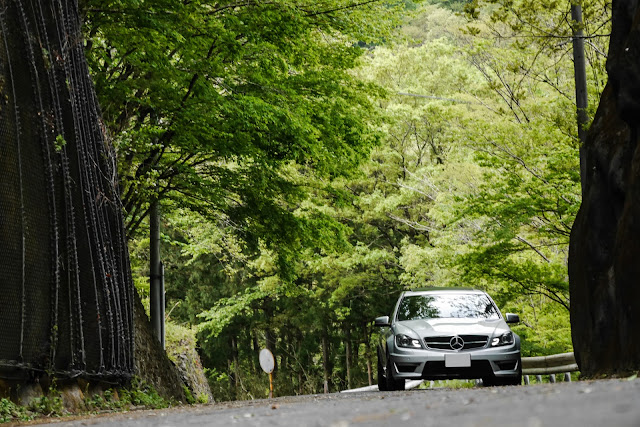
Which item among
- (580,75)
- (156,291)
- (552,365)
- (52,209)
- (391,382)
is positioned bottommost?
(552,365)

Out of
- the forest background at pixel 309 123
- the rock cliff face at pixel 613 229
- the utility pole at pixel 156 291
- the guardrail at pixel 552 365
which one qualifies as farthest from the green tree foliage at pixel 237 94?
the guardrail at pixel 552 365

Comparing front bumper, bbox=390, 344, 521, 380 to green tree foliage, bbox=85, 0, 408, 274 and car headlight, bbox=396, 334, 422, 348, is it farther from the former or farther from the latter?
green tree foliage, bbox=85, 0, 408, 274

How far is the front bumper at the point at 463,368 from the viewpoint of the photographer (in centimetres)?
1114

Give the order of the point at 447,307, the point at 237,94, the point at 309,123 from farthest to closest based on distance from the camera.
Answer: the point at 309,123 < the point at 237,94 < the point at 447,307

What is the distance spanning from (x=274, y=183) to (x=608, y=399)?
1291 centimetres

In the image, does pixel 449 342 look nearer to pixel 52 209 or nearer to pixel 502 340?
pixel 502 340

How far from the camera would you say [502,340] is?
11.4 m

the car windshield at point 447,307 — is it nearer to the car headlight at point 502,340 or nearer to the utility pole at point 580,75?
the car headlight at point 502,340

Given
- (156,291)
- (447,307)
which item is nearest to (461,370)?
(447,307)

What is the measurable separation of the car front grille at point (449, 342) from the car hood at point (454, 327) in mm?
61

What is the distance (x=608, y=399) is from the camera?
Result: 3.61 meters

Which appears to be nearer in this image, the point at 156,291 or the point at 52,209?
the point at 52,209

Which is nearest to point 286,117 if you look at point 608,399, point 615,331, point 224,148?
point 224,148

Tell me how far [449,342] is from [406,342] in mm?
638
